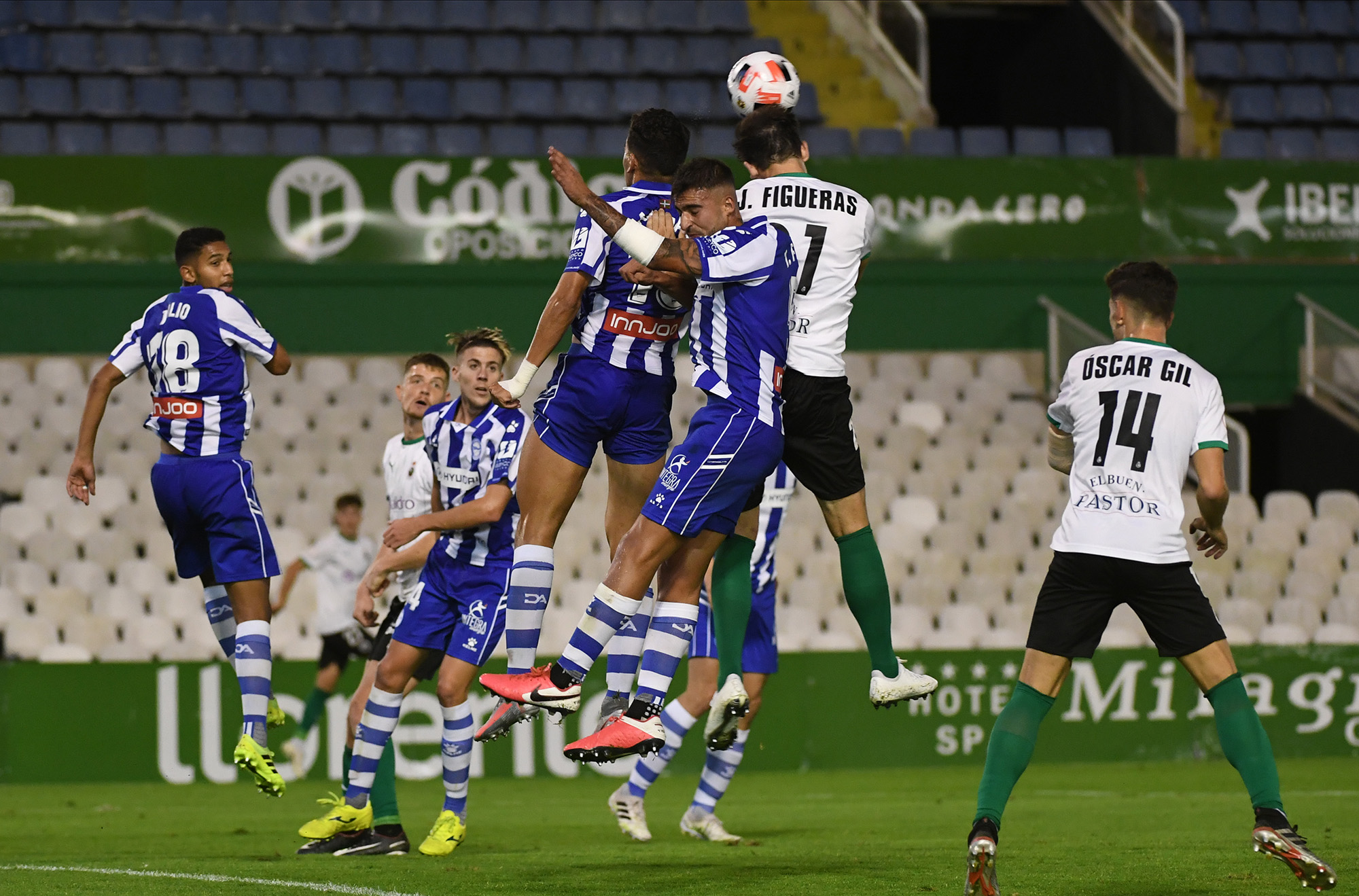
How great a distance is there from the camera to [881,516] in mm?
14805

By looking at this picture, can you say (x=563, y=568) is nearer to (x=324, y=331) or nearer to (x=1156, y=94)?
(x=324, y=331)

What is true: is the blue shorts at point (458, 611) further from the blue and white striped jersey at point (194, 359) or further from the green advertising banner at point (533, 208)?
the green advertising banner at point (533, 208)

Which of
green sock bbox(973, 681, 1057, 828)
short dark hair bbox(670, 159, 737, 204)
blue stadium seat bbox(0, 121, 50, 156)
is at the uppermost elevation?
blue stadium seat bbox(0, 121, 50, 156)

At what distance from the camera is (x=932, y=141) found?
1755 centimetres

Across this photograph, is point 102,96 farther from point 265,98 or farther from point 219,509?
point 219,509

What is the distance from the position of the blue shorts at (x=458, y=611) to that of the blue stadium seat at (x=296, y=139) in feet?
31.1

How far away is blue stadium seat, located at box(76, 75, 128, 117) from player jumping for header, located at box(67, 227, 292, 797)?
31.8 ft

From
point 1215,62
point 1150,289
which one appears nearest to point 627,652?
point 1150,289

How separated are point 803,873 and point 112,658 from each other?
783cm

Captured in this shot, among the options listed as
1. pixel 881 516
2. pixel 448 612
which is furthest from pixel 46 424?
pixel 448 612

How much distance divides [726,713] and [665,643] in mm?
363

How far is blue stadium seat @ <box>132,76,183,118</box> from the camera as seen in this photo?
1661 centimetres

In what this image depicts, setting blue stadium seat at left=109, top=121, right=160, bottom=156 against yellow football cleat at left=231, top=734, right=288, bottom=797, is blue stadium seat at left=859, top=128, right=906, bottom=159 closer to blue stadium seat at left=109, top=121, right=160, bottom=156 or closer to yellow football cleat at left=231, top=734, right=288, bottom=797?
blue stadium seat at left=109, top=121, right=160, bottom=156

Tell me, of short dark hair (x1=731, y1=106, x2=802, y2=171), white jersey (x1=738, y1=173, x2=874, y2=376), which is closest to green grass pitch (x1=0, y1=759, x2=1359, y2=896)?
white jersey (x1=738, y1=173, x2=874, y2=376)
